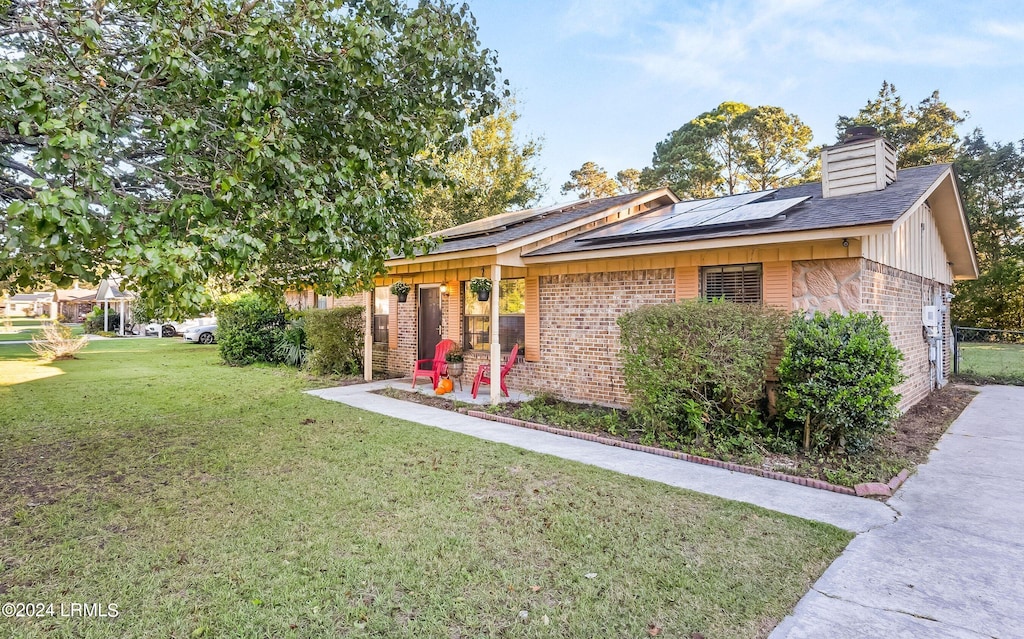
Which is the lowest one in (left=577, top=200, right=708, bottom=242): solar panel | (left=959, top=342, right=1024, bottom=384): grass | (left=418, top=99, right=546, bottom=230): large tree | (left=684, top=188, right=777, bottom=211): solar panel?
(left=959, top=342, right=1024, bottom=384): grass

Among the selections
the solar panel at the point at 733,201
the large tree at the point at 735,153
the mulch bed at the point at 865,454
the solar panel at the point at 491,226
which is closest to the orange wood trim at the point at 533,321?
the mulch bed at the point at 865,454

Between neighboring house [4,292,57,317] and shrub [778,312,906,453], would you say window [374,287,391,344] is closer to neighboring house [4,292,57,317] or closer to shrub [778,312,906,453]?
Answer: shrub [778,312,906,453]

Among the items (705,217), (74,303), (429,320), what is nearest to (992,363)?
(705,217)

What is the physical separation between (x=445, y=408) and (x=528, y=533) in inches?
193

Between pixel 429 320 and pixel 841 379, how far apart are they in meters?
8.15

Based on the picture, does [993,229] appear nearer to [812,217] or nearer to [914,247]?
[914,247]

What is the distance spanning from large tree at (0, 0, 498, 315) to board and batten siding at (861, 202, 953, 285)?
533 centimetres

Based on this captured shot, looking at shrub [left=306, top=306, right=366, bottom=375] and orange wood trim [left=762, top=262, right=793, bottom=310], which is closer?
orange wood trim [left=762, top=262, right=793, bottom=310]

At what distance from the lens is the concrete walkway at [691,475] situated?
4.05m

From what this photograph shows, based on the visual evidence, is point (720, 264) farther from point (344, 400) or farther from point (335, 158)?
point (344, 400)

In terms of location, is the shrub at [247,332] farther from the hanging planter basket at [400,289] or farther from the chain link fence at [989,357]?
the chain link fence at [989,357]

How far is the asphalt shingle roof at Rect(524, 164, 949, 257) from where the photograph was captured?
597 centimetres

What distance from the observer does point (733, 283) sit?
700 cm

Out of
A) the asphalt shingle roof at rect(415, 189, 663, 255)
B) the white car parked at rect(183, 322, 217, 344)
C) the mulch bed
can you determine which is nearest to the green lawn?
the mulch bed
